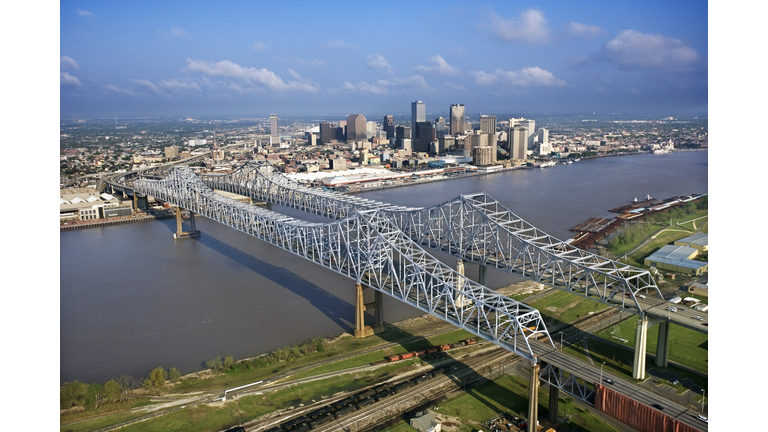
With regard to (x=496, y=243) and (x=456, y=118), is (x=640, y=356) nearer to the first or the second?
(x=496, y=243)

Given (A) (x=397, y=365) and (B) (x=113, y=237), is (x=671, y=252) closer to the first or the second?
(A) (x=397, y=365)

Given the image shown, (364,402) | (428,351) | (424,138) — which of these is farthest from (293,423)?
(424,138)

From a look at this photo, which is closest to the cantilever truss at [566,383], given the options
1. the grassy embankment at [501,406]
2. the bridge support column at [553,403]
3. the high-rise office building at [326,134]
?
the bridge support column at [553,403]

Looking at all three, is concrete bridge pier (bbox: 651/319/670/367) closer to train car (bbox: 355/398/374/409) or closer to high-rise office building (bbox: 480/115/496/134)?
train car (bbox: 355/398/374/409)

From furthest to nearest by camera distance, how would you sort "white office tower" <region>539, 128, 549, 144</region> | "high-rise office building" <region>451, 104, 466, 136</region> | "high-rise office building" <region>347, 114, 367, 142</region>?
"high-rise office building" <region>451, 104, 466, 136</region>
"high-rise office building" <region>347, 114, 367, 142</region>
"white office tower" <region>539, 128, 549, 144</region>

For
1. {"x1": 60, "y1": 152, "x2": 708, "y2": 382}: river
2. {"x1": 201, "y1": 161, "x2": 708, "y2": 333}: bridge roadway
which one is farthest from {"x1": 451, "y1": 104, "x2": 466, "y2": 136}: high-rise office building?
{"x1": 201, "y1": 161, "x2": 708, "y2": 333}: bridge roadway
